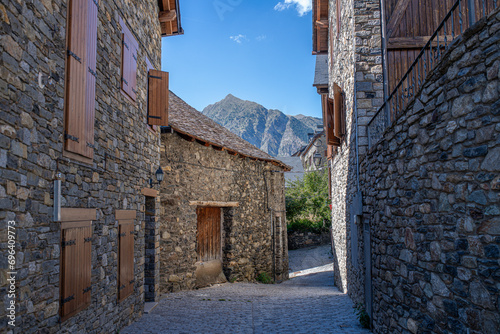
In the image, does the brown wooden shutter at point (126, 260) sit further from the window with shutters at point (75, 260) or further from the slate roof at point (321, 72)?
the slate roof at point (321, 72)

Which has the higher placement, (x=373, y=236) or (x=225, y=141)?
(x=225, y=141)

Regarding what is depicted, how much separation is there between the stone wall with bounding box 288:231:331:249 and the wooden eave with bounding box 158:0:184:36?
15.7 meters

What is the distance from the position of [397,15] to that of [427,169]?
4318 millimetres

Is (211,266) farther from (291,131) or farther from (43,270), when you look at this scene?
(291,131)

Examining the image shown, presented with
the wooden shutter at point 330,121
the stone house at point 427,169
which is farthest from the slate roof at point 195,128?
the stone house at point 427,169

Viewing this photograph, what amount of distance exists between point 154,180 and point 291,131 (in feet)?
365

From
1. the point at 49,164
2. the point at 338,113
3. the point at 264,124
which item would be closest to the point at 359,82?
the point at 338,113

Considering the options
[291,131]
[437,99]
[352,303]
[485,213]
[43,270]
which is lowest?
[352,303]

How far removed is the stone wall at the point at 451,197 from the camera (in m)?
2.74

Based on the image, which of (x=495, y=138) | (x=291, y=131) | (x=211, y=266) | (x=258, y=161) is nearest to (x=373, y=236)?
(x=495, y=138)

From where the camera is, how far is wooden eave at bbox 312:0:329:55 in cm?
1187

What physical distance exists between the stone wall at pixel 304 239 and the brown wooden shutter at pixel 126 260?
16817 millimetres

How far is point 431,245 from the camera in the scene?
3.62 m

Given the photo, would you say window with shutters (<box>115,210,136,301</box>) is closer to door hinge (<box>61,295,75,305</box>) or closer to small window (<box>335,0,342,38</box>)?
door hinge (<box>61,295,75,305</box>)
